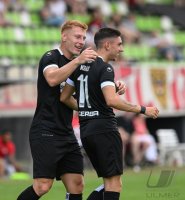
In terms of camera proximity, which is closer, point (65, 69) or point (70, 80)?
point (65, 69)

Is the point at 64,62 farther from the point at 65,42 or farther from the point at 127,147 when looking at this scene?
the point at 127,147

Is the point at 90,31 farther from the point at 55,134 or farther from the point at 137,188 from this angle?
the point at 55,134

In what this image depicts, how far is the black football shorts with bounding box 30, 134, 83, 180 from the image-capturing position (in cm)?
924

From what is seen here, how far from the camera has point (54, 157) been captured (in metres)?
9.29

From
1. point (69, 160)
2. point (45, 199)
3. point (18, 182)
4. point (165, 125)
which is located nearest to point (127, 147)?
point (165, 125)

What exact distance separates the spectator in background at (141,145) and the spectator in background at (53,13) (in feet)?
13.3

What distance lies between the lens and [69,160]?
9.45m

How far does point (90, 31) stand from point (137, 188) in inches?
407

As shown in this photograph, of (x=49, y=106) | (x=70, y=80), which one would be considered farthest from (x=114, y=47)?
(x=49, y=106)

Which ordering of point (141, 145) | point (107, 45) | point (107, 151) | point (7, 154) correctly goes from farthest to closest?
point (141, 145) → point (7, 154) → point (107, 45) → point (107, 151)

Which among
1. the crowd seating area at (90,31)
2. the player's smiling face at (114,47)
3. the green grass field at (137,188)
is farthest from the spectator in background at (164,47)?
the player's smiling face at (114,47)

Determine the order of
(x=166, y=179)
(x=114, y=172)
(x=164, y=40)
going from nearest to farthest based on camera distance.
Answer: (x=114, y=172) < (x=166, y=179) < (x=164, y=40)

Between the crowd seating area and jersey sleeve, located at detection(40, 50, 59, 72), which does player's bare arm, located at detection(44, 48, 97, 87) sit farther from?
the crowd seating area

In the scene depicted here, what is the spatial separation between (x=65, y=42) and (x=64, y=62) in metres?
0.22
